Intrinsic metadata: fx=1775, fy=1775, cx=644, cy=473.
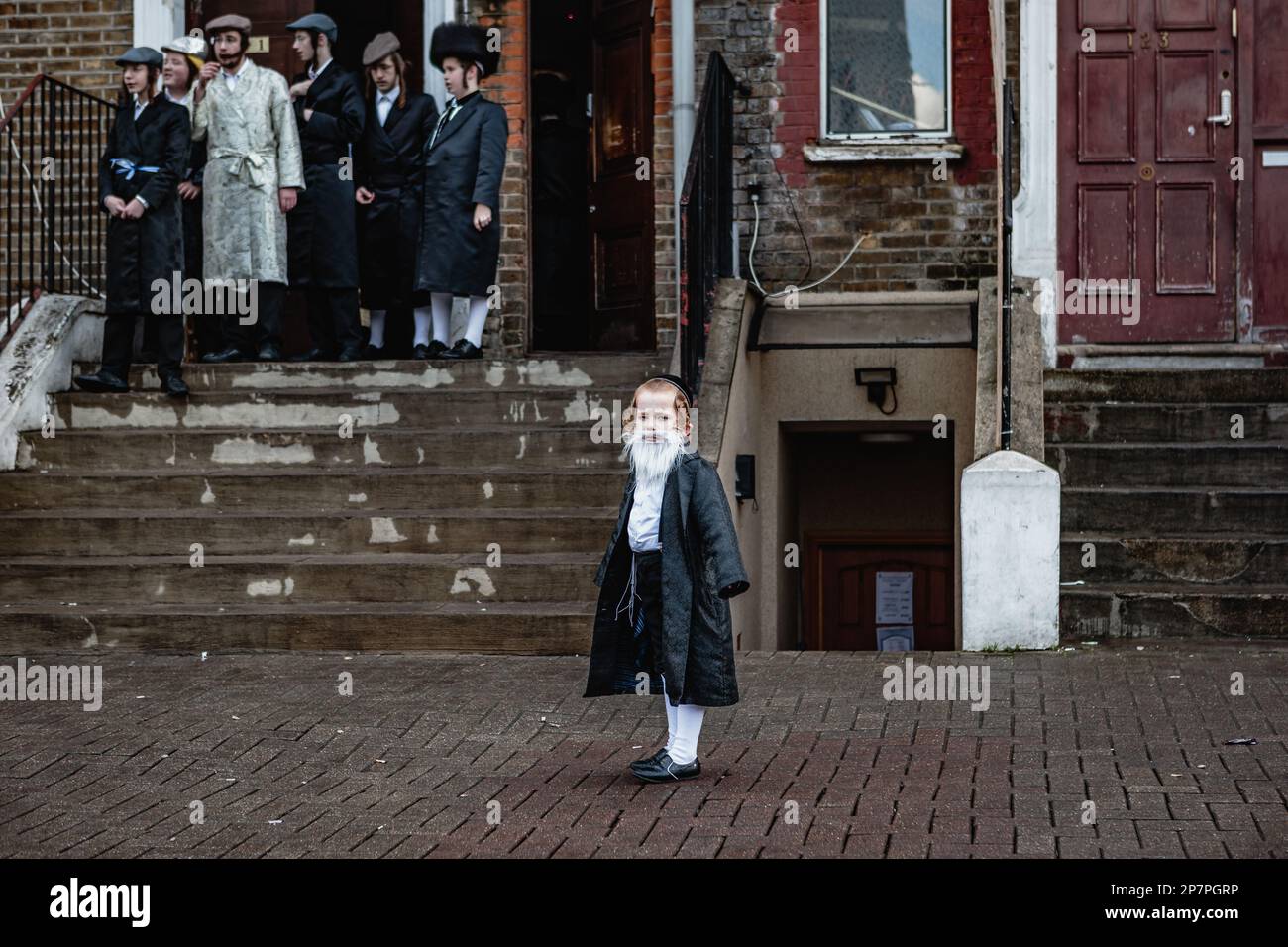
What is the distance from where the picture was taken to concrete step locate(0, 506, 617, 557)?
866 cm

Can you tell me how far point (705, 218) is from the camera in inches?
384

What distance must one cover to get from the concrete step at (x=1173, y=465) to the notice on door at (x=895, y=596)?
3.19m

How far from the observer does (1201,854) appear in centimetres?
465

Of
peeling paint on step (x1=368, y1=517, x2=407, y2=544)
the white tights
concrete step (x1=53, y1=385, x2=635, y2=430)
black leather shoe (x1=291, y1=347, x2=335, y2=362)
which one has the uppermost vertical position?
black leather shoe (x1=291, y1=347, x2=335, y2=362)

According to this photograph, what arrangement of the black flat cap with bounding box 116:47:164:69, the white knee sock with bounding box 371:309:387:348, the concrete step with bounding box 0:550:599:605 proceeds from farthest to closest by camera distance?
1. the white knee sock with bounding box 371:309:387:348
2. the black flat cap with bounding box 116:47:164:69
3. the concrete step with bounding box 0:550:599:605

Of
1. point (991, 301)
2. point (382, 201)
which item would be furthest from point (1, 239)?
point (991, 301)

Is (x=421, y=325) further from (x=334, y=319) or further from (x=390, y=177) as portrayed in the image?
(x=390, y=177)

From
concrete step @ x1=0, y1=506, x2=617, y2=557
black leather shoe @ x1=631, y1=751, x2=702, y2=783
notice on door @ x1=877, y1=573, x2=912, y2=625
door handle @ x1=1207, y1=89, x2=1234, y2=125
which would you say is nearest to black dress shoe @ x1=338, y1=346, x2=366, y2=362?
concrete step @ x1=0, y1=506, x2=617, y2=557

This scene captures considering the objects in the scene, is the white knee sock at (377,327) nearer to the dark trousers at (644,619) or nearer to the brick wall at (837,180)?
the brick wall at (837,180)

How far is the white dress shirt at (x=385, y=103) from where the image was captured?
10.6 m

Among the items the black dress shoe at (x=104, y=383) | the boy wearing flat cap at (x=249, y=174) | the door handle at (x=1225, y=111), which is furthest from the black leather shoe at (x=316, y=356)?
the door handle at (x=1225, y=111)

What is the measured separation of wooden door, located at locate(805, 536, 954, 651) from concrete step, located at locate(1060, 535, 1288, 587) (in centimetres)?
372

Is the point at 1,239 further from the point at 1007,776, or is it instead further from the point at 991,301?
the point at 1007,776

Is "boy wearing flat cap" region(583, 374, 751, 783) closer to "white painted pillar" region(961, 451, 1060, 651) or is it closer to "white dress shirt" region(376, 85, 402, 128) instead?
"white painted pillar" region(961, 451, 1060, 651)
